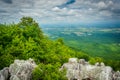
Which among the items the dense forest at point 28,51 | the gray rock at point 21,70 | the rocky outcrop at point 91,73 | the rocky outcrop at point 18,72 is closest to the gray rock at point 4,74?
the rocky outcrop at point 18,72

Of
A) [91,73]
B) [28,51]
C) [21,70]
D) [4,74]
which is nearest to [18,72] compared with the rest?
[21,70]

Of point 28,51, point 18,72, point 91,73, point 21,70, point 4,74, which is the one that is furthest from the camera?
point 28,51

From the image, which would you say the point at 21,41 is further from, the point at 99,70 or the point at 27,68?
the point at 99,70

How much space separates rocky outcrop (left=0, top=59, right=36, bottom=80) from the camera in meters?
36.7

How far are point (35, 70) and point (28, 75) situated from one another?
1.44m

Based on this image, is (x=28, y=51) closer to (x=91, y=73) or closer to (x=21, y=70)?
(x=21, y=70)

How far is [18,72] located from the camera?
37.8 meters

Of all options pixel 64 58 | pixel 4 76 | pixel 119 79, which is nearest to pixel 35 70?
pixel 4 76

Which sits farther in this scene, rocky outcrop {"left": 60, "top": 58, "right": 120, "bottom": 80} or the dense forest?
the dense forest

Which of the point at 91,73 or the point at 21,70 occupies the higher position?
the point at 21,70

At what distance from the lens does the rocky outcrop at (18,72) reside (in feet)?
120

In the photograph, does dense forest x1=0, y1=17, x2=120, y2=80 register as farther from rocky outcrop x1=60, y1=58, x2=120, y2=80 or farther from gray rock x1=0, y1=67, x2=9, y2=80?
gray rock x1=0, y1=67, x2=9, y2=80

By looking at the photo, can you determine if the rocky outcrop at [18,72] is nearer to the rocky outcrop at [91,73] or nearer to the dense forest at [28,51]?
the dense forest at [28,51]

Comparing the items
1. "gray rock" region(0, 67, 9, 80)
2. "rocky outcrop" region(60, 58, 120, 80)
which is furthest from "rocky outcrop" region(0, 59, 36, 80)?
"rocky outcrop" region(60, 58, 120, 80)
